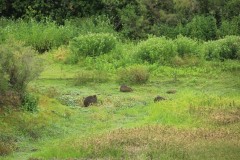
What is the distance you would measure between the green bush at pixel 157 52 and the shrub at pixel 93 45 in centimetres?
179

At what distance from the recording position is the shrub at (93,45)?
87.7 feet

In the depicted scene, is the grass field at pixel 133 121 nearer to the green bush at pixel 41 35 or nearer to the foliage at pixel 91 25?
the green bush at pixel 41 35

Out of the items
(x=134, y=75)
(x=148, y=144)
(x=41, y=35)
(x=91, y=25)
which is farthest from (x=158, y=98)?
(x=91, y=25)

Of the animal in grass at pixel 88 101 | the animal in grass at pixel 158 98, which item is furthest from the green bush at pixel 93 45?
the animal in grass at pixel 88 101

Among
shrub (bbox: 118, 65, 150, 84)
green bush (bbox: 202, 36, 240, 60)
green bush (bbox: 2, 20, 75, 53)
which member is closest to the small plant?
shrub (bbox: 118, 65, 150, 84)

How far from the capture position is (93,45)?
2678 cm

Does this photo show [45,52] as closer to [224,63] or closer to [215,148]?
[224,63]

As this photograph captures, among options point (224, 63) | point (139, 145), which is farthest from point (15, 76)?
point (224, 63)

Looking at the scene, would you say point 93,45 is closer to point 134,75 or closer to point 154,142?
point 134,75

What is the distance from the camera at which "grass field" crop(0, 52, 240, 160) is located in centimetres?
1328

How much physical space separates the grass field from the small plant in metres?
0.22

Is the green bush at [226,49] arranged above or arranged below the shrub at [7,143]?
below

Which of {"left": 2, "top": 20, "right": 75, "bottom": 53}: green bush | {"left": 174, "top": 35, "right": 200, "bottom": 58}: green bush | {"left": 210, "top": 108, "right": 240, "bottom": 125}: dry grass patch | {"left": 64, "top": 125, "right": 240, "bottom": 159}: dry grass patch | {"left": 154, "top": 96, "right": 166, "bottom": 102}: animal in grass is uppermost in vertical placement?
{"left": 64, "top": 125, "right": 240, "bottom": 159}: dry grass patch

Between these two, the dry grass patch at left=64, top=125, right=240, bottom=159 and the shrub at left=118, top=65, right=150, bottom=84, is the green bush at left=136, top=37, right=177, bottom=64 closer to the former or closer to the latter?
the shrub at left=118, top=65, right=150, bottom=84
